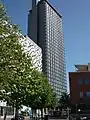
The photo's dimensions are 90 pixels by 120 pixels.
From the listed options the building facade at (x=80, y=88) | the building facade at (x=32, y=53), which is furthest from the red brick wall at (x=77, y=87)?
the building facade at (x=32, y=53)

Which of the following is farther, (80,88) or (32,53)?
(80,88)

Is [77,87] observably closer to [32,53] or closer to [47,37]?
[32,53]

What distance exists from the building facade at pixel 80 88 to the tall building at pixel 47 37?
7574 centimetres

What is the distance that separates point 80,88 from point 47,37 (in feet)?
293

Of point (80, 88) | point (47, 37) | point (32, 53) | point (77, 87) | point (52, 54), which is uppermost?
point (47, 37)

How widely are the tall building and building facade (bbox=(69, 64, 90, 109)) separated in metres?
75.7

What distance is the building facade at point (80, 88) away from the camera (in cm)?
9475

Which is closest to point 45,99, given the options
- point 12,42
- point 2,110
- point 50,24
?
point 2,110

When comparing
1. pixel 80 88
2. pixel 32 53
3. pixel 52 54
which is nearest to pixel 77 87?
pixel 80 88

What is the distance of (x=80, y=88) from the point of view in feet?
313

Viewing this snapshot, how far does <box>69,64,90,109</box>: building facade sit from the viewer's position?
94.8m

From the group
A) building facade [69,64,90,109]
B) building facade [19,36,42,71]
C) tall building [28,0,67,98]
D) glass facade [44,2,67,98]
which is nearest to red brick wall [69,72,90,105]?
building facade [69,64,90,109]

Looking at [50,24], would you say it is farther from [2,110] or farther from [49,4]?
[2,110]

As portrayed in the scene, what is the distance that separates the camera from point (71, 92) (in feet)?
313
